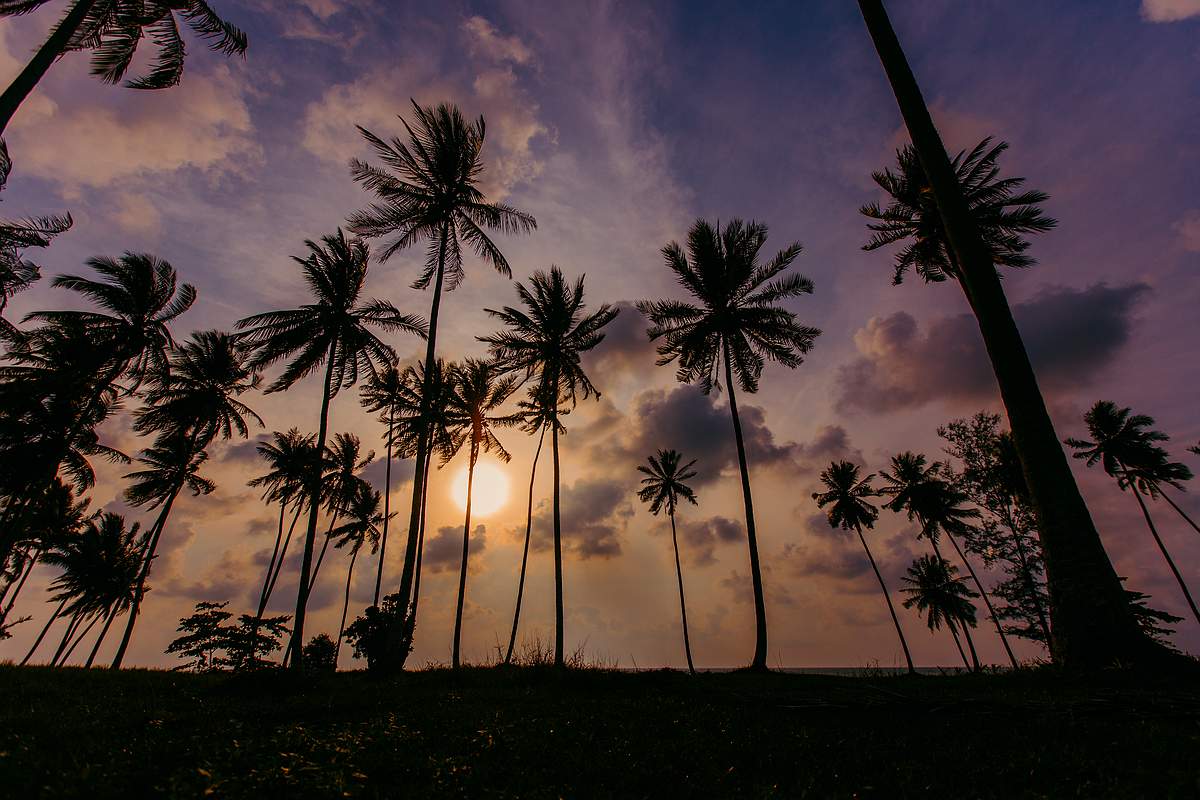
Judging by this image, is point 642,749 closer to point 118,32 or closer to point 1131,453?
point 118,32

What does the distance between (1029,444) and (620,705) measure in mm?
7056

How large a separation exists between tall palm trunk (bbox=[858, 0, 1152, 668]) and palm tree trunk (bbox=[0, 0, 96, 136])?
48.0 ft

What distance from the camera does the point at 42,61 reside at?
8.58 m

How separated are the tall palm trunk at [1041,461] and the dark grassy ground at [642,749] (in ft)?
3.00

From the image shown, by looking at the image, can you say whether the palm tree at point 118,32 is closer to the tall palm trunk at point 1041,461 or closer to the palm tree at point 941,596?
the tall palm trunk at point 1041,461

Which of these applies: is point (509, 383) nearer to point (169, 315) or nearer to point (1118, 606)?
point (169, 315)

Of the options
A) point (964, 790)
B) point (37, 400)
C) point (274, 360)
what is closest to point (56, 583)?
point (37, 400)

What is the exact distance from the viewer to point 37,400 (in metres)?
16.5

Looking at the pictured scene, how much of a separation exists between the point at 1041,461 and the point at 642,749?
286 inches

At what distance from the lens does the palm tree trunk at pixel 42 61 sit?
8.02m

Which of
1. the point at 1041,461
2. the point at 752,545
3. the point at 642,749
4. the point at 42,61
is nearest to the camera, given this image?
the point at 642,749

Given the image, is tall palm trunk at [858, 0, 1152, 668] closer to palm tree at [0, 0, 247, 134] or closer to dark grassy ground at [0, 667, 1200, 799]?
dark grassy ground at [0, 667, 1200, 799]

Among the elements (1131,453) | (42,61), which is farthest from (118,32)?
(1131,453)

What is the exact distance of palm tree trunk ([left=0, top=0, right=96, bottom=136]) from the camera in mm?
8016
